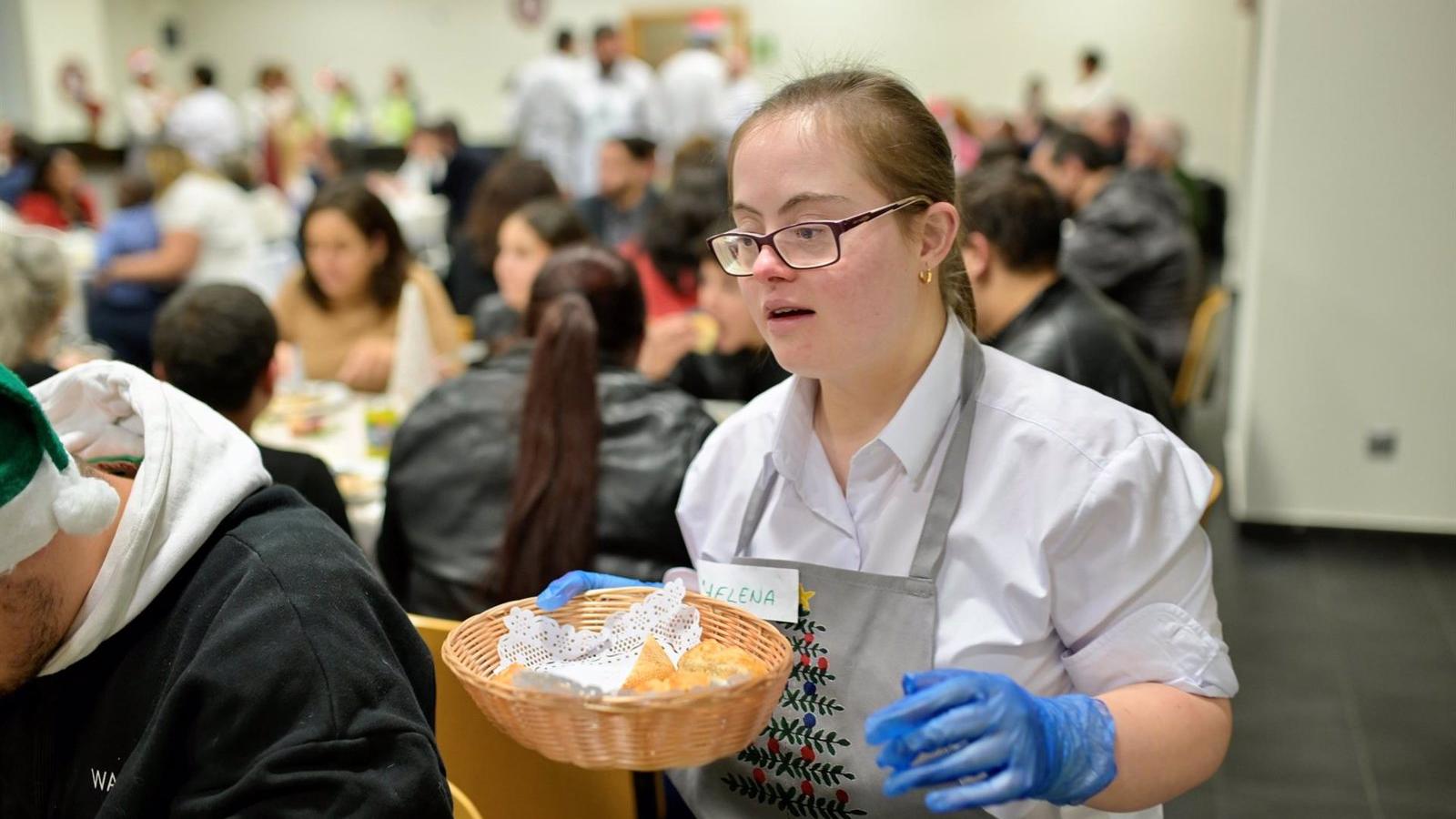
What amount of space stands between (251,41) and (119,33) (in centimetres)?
162

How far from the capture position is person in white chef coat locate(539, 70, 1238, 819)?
1.27 meters

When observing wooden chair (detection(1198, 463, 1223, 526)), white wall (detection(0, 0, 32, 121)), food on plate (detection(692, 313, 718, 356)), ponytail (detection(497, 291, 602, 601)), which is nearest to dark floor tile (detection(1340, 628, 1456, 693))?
wooden chair (detection(1198, 463, 1223, 526))

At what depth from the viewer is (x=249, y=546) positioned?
1219 mm

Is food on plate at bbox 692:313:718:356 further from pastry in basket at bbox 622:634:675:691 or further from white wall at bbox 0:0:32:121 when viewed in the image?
white wall at bbox 0:0:32:121

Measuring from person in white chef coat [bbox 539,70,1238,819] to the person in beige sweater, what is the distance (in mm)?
2762

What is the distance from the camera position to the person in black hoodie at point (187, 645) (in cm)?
110

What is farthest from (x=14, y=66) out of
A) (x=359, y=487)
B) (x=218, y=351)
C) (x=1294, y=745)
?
(x=1294, y=745)

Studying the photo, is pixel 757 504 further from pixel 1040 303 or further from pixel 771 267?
pixel 1040 303

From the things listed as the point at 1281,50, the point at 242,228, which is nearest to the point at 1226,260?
the point at 1281,50

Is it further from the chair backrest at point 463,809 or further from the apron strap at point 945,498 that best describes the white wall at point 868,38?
the chair backrest at point 463,809

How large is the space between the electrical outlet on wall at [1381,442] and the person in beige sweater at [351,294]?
3272mm

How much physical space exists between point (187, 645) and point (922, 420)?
77cm

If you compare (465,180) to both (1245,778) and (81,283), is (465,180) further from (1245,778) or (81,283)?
(1245,778)

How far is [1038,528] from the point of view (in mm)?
1309
